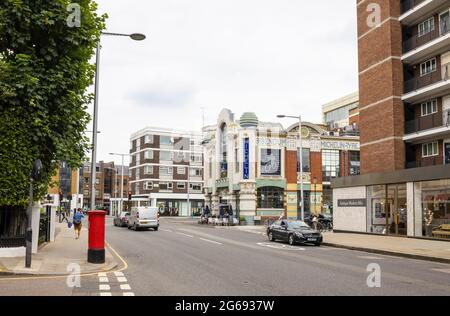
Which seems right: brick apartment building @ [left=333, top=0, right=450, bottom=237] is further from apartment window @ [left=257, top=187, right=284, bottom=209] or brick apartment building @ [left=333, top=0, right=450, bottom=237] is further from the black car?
apartment window @ [left=257, top=187, right=284, bottom=209]

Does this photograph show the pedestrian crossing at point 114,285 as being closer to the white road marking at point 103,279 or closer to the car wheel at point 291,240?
the white road marking at point 103,279

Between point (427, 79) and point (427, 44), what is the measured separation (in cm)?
236

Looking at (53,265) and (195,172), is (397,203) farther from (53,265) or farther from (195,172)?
(195,172)

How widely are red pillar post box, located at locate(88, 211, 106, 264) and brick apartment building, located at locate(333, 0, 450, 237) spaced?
20.3m

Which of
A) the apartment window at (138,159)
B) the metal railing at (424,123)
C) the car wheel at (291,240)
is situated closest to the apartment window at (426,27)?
the metal railing at (424,123)

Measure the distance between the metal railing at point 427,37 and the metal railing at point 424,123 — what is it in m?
4.87

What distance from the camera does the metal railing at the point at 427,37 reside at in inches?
1224

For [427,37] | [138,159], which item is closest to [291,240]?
[427,37]

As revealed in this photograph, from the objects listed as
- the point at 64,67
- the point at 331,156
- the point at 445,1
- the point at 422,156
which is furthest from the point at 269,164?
the point at 64,67

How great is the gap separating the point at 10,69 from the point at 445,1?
1053 inches

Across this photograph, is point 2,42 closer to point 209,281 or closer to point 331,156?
point 209,281

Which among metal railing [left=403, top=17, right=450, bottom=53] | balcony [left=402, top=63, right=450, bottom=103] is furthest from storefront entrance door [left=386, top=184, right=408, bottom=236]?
metal railing [left=403, top=17, right=450, bottom=53]

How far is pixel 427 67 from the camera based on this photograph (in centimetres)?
3341

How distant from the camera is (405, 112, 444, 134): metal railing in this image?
31.6 meters
